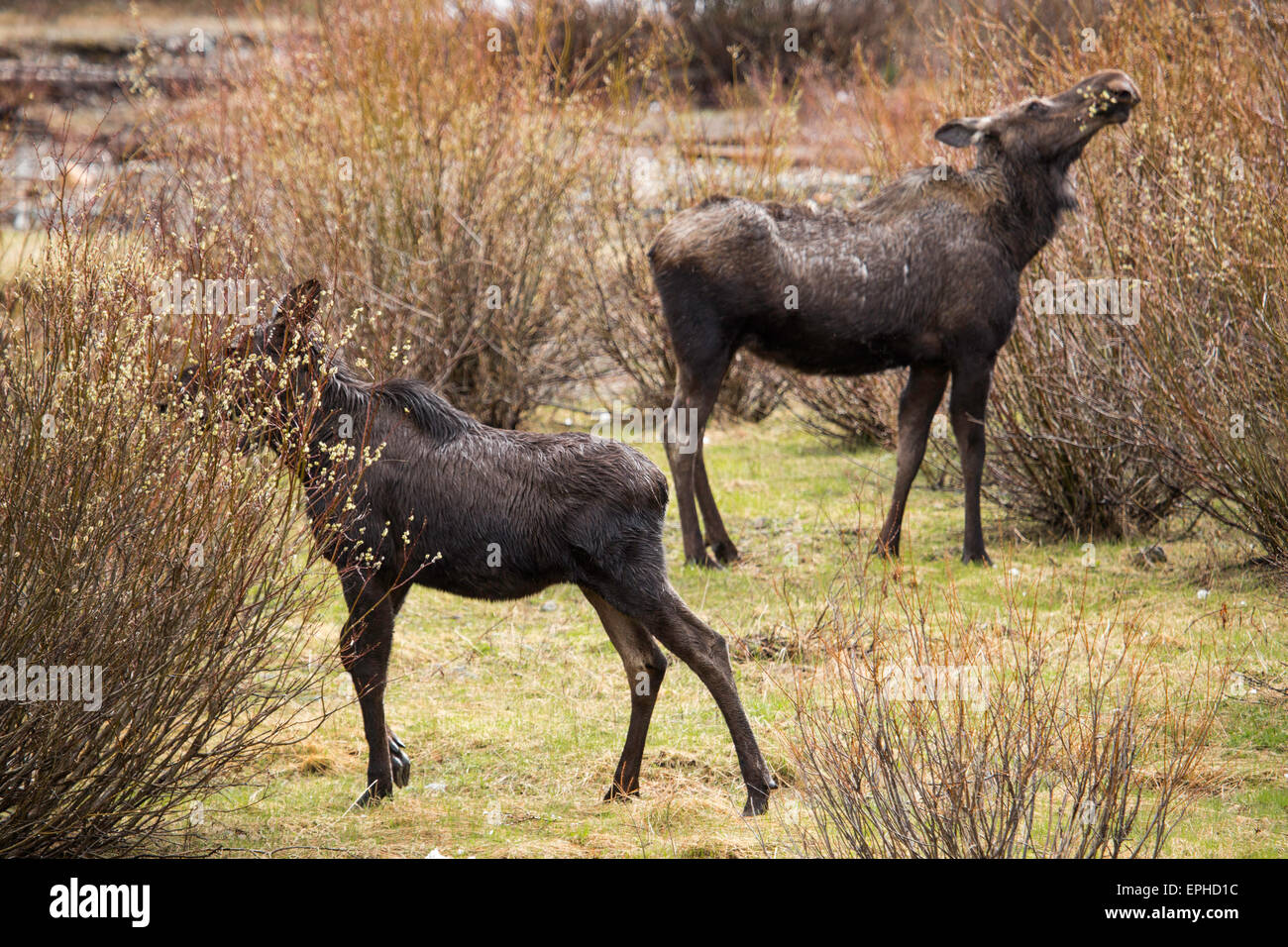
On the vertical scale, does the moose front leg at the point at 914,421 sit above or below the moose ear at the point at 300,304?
below

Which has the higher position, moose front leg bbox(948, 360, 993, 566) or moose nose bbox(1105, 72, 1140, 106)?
moose nose bbox(1105, 72, 1140, 106)

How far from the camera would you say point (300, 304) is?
17.2 feet

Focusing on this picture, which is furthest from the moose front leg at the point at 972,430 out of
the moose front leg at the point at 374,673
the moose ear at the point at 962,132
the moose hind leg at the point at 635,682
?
the moose front leg at the point at 374,673

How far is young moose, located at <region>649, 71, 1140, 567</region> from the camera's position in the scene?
26.9 feet

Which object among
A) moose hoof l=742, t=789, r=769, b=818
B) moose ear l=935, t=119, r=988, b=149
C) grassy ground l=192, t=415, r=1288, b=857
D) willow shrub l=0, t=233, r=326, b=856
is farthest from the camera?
moose ear l=935, t=119, r=988, b=149

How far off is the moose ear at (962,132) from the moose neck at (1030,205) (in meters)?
0.28

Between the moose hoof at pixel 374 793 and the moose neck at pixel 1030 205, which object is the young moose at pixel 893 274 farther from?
the moose hoof at pixel 374 793

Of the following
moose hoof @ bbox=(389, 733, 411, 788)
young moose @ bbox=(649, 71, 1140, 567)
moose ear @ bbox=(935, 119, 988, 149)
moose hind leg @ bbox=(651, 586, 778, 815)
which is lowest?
moose hoof @ bbox=(389, 733, 411, 788)

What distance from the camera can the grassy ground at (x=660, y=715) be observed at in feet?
16.1

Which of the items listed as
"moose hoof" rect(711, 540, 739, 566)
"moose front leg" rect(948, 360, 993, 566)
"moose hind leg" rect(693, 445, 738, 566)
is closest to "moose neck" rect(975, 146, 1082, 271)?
"moose front leg" rect(948, 360, 993, 566)

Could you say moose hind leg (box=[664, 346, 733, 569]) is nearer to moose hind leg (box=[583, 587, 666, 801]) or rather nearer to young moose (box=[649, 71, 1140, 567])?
young moose (box=[649, 71, 1140, 567])

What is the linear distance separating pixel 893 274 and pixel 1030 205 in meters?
0.95

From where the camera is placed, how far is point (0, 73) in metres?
23.3

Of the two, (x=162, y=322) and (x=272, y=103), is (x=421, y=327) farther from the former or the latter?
(x=162, y=322)
